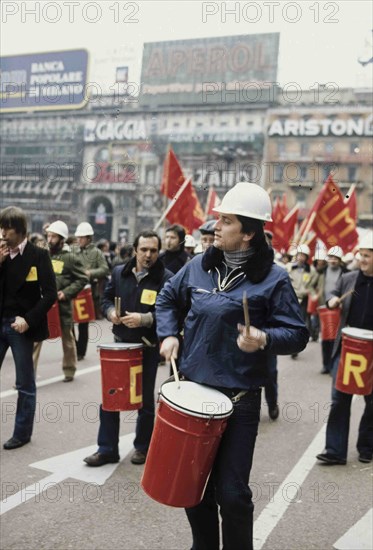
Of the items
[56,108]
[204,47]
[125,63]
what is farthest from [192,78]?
[56,108]

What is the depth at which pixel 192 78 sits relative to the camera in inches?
2751

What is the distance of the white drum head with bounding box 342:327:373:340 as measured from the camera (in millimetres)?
5027

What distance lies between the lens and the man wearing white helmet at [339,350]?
5.17 meters

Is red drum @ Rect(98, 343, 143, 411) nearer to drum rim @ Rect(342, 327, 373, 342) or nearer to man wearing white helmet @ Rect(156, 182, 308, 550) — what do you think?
man wearing white helmet @ Rect(156, 182, 308, 550)

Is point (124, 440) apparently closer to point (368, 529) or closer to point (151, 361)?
point (151, 361)

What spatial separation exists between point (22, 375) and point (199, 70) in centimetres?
6894

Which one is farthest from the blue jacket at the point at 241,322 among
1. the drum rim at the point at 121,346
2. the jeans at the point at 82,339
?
the jeans at the point at 82,339

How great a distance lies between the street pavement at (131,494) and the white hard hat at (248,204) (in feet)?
6.28

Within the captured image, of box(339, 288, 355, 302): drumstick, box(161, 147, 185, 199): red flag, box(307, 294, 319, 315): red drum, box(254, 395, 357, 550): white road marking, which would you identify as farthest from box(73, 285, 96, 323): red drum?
Result: box(161, 147, 185, 199): red flag

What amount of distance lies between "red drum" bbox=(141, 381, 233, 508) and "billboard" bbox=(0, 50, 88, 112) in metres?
71.5

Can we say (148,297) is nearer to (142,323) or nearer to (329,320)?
(142,323)

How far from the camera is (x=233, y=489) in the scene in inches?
114

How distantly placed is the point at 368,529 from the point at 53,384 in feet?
15.4

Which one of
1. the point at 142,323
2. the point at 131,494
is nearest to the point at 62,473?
the point at 131,494
